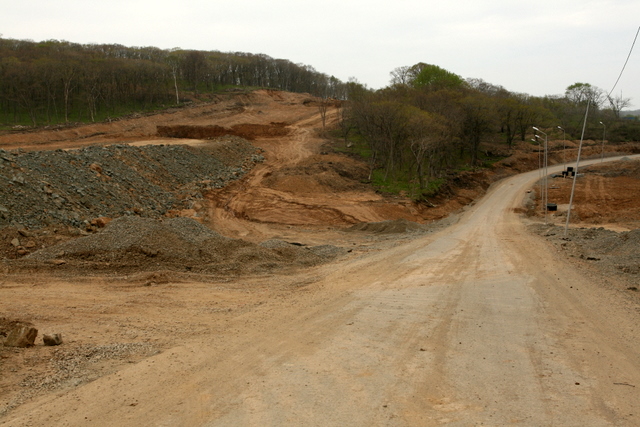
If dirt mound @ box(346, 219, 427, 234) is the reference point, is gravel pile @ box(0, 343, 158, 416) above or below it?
above

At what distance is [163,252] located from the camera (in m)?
16.6

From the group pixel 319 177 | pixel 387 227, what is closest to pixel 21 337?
pixel 387 227

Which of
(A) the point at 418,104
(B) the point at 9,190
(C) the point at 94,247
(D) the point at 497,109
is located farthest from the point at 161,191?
(D) the point at 497,109

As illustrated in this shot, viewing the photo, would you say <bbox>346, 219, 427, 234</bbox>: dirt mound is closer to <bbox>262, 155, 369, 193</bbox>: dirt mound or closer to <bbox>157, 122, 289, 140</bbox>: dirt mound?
<bbox>262, 155, 369, 193</bbox>: dirt mound

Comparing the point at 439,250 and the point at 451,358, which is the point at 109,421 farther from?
the point at 439,250

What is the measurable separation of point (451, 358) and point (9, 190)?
18.6 metres

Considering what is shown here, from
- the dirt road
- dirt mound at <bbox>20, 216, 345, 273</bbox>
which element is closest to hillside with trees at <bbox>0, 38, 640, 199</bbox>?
dirt mound at <bbox>20, 216, 345, 273</bbox>

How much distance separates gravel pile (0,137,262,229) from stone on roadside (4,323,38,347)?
10322mm

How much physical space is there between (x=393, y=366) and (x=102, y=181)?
76.5ft

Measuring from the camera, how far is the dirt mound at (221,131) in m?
57.3

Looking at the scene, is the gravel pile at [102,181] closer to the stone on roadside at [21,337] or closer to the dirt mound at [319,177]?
the dirt mound at [319,177]

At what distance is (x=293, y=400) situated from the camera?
7.45m

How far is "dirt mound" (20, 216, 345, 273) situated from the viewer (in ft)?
51.4

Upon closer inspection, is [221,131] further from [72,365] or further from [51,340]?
[72,365]
